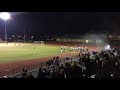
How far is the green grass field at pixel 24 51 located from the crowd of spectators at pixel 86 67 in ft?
1.11

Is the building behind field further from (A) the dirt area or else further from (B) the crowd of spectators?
(A) the dirt area

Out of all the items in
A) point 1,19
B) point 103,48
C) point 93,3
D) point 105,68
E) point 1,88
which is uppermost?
point 93,3

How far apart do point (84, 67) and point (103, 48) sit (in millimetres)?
604

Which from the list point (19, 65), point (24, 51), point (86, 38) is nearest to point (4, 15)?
point (24, 51)

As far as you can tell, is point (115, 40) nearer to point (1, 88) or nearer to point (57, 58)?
point (57, 58)

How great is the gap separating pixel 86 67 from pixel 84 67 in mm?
44

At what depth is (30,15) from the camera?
565 centimetres

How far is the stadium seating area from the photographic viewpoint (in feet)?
17.5

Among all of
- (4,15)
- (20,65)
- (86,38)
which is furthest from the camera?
(86,38)

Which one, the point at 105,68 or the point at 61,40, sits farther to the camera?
the point at 61,40

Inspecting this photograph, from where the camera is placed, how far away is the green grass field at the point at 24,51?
5500mm

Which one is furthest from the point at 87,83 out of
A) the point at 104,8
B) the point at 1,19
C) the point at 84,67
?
the point at 1,19

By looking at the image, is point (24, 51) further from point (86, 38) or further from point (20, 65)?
point (86, 38)

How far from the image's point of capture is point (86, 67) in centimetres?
546
